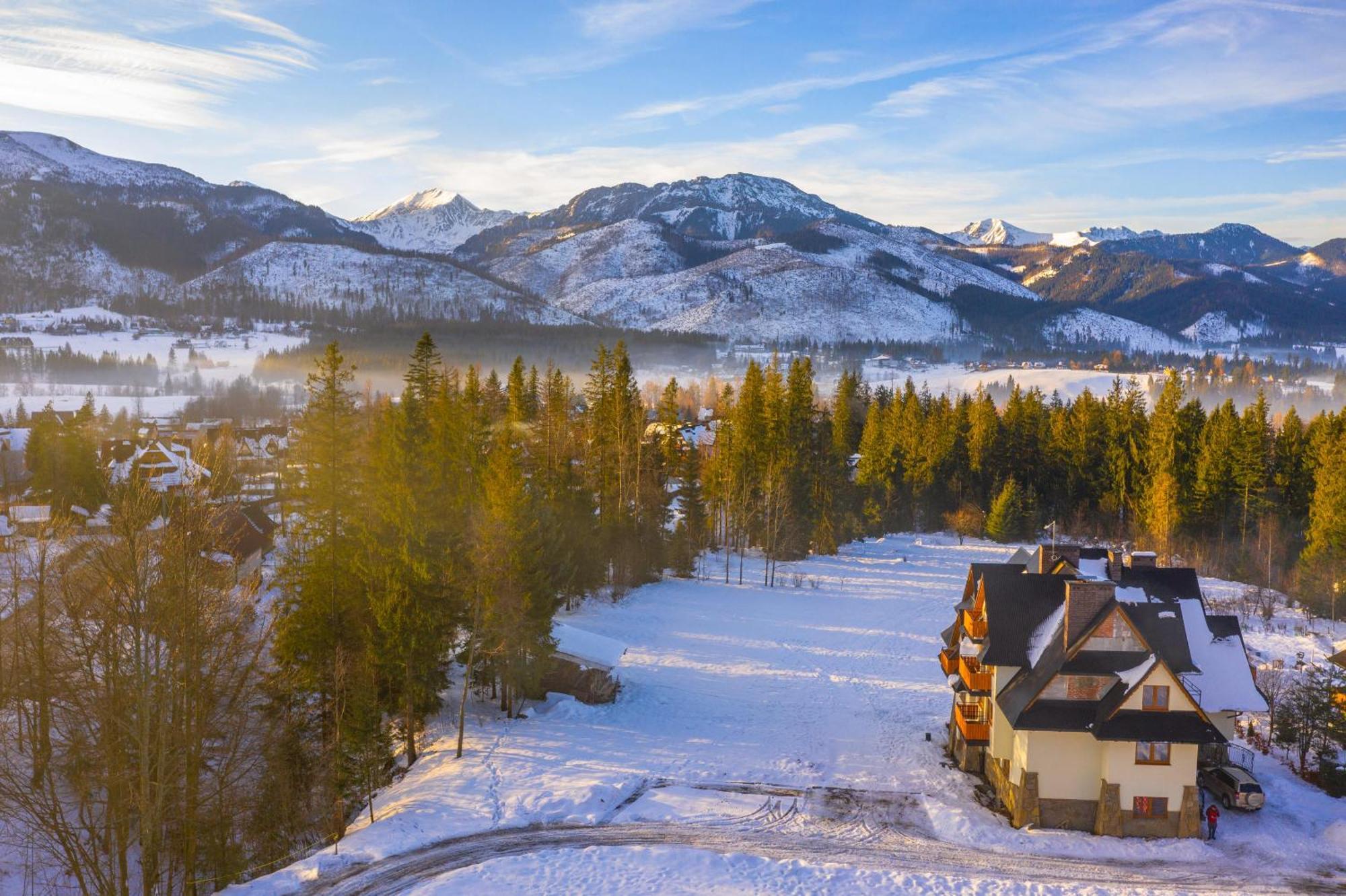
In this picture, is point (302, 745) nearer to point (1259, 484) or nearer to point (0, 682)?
point (0, 682)

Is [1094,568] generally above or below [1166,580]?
above

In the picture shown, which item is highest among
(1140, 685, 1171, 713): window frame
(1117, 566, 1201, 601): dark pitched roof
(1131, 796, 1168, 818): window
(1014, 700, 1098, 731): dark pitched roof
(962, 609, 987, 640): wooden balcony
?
(1117, 566, 1201, 601): dark pitched roof

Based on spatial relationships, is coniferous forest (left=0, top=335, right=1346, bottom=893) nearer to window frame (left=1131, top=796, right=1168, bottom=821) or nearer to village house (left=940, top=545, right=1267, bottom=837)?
village house (left=940, top=545, right=1267, bottom=837)

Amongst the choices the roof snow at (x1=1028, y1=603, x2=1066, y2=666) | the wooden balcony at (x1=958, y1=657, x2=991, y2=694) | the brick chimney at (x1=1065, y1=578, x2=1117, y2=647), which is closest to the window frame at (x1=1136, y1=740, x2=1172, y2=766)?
the brick chimney at (x1=1065, y1=578, x2=1117, y2=647)

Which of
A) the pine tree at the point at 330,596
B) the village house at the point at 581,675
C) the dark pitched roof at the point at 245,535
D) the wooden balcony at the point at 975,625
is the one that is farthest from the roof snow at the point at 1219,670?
the dark pitched roof at the point at 245,535

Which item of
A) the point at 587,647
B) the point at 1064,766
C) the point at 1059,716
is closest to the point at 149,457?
the point at 587,647

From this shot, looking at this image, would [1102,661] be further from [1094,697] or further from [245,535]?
[245,535]

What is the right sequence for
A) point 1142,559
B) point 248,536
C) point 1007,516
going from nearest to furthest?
point 1142,559 < point 248,536 < point 1007,516
